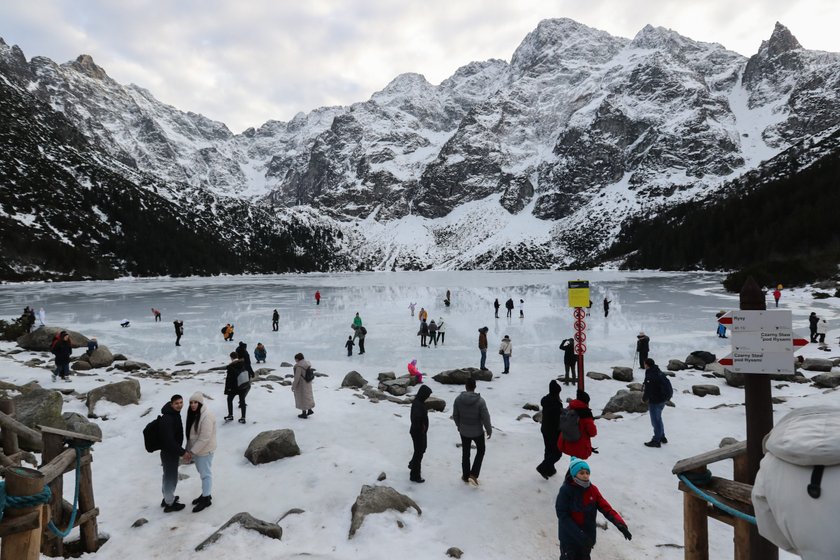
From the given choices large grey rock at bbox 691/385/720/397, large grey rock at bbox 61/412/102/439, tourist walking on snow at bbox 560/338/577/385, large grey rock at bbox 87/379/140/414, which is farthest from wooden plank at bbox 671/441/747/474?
large grey rock at bbox 87/379/140/414

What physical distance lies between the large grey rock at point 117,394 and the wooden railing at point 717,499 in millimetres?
13392

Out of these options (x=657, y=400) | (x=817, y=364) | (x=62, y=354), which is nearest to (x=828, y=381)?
(x=817, y=364)

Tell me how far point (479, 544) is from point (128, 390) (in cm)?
1103

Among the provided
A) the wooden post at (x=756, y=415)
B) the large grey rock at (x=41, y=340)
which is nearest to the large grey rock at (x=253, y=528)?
the wooden post at (x=756, y=415)

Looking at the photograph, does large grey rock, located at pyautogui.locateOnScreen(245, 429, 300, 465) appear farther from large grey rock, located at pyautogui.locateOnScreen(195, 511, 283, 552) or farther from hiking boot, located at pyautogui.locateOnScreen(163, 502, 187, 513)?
large grey rock, located at pyautogui.locateOnScreen(195, 511, 283, 552)

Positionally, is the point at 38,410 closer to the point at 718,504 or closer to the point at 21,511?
the point at 21,511

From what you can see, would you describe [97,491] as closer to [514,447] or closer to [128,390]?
[128,390]

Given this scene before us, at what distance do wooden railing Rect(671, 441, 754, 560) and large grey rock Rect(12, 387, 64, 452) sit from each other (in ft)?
34.6

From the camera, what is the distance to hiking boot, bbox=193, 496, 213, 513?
7.05m

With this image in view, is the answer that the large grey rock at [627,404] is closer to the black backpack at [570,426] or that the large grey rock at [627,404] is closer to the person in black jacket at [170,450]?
the black backpack at [570,426]

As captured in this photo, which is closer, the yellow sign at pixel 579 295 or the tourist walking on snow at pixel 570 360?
A: the yellow sign at pixel 579 295

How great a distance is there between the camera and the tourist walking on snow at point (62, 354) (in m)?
14.4

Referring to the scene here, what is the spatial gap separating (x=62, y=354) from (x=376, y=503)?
1370cm

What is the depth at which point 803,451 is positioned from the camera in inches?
78.0
